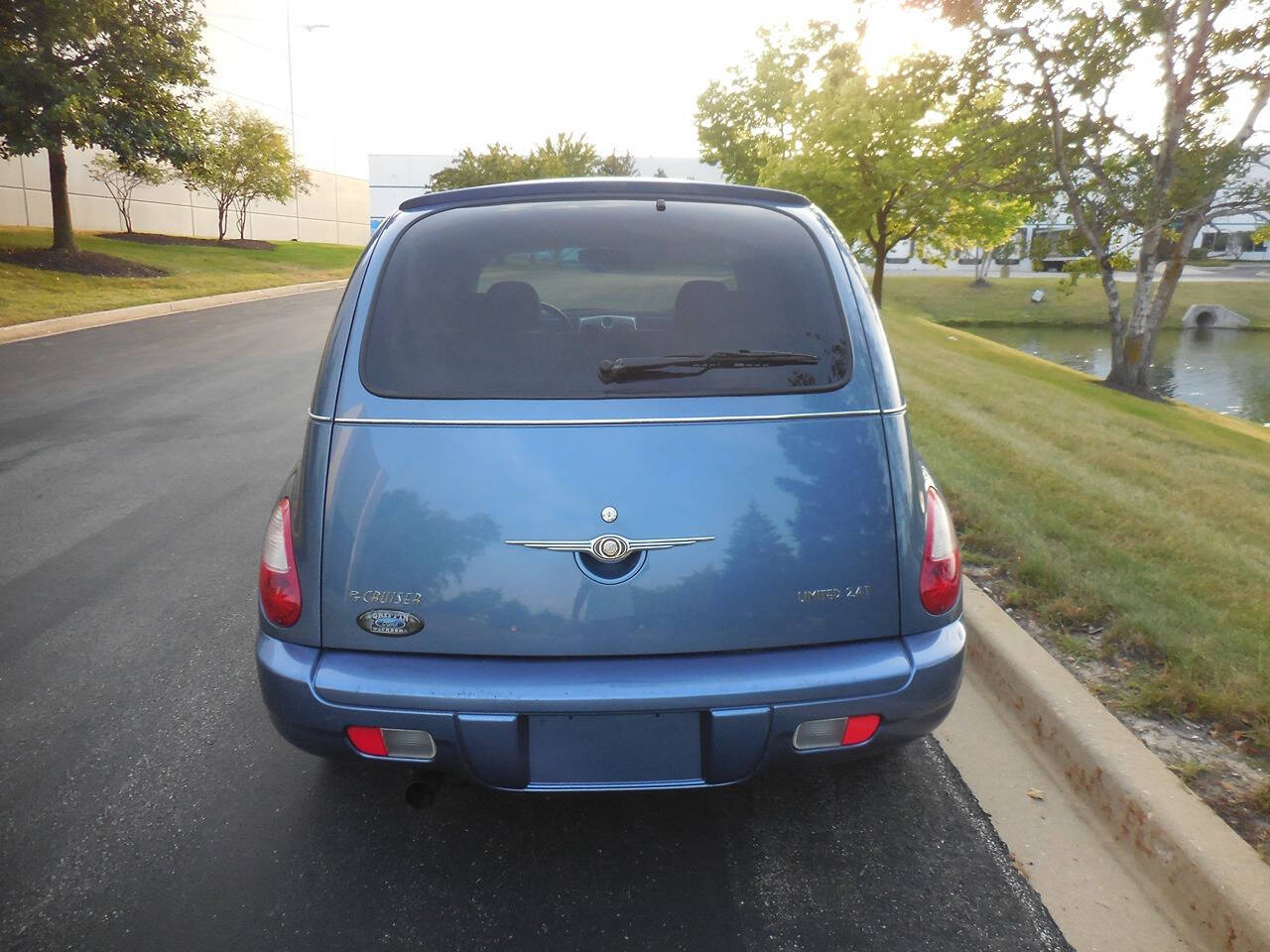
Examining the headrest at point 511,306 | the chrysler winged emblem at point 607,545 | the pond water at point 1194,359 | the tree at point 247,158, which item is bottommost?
the pond water at point 1194,359

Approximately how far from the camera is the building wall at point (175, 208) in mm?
31000

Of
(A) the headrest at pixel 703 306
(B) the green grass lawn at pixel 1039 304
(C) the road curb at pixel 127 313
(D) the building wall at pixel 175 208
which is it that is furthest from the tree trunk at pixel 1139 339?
(D) the building wall at pixel 175 208

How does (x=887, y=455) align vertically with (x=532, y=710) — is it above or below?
above

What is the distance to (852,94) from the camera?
22.5 meters

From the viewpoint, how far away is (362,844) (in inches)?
106

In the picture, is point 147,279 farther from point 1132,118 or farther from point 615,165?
point 615,165

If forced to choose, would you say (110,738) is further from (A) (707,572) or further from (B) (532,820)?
(A) (707,572)

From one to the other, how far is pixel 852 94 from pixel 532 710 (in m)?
23.0

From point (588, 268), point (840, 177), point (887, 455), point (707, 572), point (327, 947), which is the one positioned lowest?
point (327, 947)

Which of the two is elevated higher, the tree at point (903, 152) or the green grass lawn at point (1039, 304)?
the tree at point (903, 152)

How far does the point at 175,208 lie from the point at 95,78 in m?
19.4

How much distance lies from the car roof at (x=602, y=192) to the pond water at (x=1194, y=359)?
2134 centimetres

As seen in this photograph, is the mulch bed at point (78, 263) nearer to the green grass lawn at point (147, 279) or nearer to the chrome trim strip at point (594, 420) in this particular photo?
the green grass lawn at point (147, 279)

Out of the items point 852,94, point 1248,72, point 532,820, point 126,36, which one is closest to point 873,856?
point 532,820
